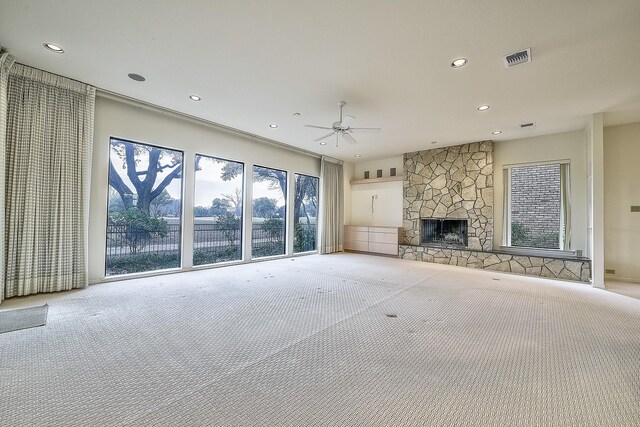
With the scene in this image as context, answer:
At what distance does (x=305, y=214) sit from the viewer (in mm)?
7867

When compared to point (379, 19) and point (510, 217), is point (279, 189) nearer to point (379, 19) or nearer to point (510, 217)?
point (379, 19)

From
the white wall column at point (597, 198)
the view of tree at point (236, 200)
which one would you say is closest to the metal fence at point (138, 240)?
the view of tree at point (236, 200)

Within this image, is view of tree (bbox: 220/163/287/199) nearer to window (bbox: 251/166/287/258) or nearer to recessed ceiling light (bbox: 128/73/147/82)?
window (bbox: 251/166/287/258)

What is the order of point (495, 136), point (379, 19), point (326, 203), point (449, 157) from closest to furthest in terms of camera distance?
point (379, 19) → point (495, 136) → point (449, 157) → point (326, 203)

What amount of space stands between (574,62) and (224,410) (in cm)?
479

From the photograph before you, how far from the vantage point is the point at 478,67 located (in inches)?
124

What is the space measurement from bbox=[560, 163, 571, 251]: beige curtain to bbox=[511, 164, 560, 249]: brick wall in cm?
8

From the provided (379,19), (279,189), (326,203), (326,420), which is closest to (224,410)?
(326,420)

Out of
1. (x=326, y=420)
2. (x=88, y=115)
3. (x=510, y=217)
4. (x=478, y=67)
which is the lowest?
(x=326, y=420)

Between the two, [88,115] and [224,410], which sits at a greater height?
[88,115]

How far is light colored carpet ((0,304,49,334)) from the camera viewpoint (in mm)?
2564

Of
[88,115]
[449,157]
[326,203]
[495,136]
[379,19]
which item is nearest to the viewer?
[379,19]

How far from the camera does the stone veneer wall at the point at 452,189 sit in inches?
248

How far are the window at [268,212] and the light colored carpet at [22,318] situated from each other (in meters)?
3.80
